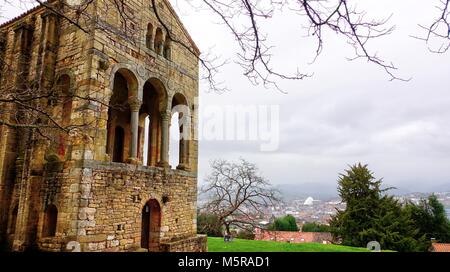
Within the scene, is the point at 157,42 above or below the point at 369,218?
above

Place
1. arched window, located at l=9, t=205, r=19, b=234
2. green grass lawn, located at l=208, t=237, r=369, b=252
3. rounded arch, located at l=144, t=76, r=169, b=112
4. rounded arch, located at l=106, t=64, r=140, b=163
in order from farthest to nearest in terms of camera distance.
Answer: green grass lawn, located at l=208, t=237, r=369, b=252
rounded arch, located at l=106, t=64, r=140, b=163
rounded arch, located at l=144, t=76, r=169, b=112
arched window, located at l=9, t=205, r=19, b=234

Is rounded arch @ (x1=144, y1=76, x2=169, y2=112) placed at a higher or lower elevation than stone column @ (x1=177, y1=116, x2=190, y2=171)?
higher

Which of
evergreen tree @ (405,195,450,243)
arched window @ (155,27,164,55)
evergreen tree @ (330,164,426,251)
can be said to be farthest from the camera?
evergreen tree @ (405,195,450,243)

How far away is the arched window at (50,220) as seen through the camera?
886 centimetres

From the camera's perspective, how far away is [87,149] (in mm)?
8617

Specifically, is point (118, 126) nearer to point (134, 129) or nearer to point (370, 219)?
point (134, 129)

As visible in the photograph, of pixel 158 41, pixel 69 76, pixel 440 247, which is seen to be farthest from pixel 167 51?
pixel 440 247

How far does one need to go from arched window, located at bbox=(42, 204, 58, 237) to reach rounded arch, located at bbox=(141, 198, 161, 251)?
2.69 metres

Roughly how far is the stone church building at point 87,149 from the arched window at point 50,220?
0.03 m

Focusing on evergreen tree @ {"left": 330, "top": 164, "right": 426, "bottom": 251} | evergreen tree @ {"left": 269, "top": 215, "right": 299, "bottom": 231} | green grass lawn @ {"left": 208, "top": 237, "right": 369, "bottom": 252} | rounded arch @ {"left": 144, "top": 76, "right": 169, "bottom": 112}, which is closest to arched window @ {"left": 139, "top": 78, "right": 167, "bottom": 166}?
rounded arch @ {"left": 144, "top": 76, "right": 169, "bottom": 112}

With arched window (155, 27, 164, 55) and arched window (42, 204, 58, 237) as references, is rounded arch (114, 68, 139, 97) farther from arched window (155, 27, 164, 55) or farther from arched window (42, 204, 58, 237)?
→ arched window (42, 204, 58, 237)

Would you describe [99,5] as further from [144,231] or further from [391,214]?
[391,214]

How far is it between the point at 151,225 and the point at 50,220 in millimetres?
3186

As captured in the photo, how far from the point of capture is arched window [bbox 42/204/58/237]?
886 cm
